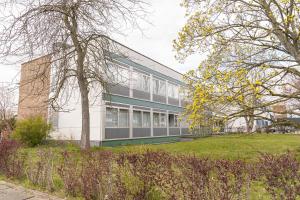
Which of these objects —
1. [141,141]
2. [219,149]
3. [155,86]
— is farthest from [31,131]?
[155,86]

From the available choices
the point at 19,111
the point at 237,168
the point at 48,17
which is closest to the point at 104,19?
the point at 48,17

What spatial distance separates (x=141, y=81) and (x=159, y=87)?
3.99 meters

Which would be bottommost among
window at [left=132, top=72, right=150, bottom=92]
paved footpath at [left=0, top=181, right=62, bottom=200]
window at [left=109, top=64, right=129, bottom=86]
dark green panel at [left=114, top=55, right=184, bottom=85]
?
paved footpath at [left=0, top=181, right=62, bottom=200]

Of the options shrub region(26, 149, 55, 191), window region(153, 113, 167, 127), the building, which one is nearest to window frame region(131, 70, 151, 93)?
the building

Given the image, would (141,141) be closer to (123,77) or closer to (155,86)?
(155,86)

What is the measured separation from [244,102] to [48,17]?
8.22m

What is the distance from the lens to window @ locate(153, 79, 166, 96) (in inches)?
1035

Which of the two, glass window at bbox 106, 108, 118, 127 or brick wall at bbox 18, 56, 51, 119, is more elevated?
brick wall at bbox 18, 56, 51, 119

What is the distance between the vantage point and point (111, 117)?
19.1 m

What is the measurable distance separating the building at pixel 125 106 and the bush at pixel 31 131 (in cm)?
135

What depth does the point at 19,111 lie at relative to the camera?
24.0 m

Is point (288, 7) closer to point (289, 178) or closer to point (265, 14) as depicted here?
point (265, 14)

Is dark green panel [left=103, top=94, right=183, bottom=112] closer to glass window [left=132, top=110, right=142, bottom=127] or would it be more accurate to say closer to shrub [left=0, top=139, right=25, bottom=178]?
glass window [left=132, top=110, right=142, bottom=127]

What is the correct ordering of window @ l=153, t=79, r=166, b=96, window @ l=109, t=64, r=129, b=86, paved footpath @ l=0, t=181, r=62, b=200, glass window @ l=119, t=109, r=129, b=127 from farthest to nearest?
window @ l=153, t=79, r=166, b=96, glass window @ l=119, t=109, r=129, b=127, window @ l=109, t=64, r=129, b=86, paved footpath @ l=0, t=181, r=62, b=200
